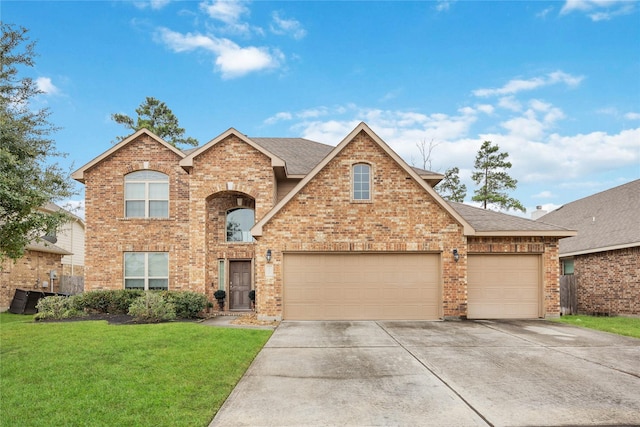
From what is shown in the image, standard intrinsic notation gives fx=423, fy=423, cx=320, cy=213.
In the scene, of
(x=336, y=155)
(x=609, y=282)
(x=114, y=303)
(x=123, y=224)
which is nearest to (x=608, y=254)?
(x=609, y=282)

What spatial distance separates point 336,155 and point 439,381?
8783mm

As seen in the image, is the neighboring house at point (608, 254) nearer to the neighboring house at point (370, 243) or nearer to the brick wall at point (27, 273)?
the neighboring house at point (370, 243)

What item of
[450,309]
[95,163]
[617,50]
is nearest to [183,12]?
[95,163]

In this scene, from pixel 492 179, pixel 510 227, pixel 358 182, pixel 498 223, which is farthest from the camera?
pixel 492 179

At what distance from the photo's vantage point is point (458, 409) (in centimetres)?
523

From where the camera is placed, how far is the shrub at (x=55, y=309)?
1425 centimetres

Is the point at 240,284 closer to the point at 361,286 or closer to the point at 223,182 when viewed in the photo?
the point at 223,182

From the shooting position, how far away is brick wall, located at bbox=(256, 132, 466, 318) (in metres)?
13.7

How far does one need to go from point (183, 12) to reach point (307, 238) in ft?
34.2

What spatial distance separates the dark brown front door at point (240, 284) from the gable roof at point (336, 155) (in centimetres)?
367

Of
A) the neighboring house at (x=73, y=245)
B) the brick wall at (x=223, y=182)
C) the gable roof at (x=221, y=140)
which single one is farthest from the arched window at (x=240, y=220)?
the neighboring house at (x=73, y=245)

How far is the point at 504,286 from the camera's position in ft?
47.3

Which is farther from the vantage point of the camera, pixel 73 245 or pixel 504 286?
pixel 73 245

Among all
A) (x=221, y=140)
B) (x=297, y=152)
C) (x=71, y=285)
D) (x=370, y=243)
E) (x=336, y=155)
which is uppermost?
(x=297, y=152)
